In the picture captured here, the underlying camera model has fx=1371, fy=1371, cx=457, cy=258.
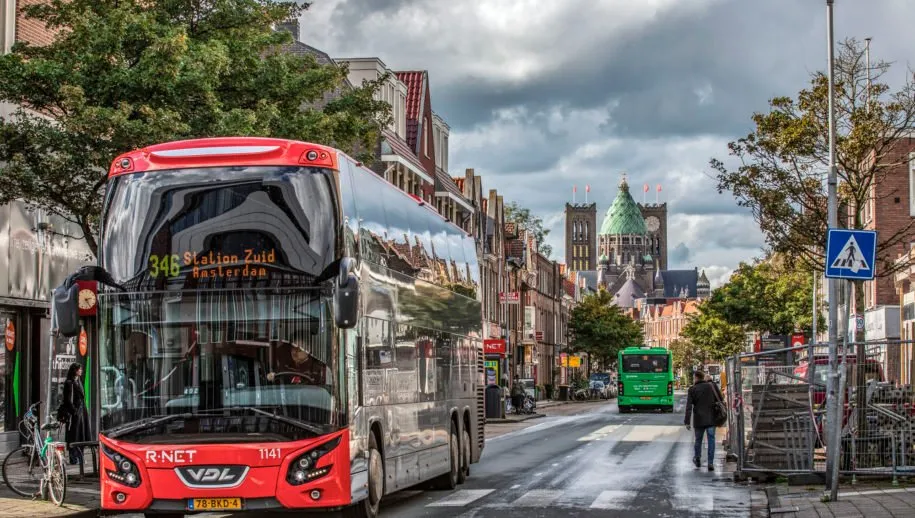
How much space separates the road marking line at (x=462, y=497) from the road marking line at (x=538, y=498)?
0.62m

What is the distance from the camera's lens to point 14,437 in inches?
987

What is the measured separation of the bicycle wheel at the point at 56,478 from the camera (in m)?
16.2

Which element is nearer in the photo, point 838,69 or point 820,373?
point 820,373

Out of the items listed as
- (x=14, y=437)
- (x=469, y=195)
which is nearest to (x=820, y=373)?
(x=14, y=437)

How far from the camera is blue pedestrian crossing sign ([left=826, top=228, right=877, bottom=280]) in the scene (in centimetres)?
1599

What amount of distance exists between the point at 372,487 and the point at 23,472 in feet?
17.9

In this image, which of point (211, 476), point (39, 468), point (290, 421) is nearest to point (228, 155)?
point (290, 421)

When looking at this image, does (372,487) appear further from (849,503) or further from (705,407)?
(705,407)

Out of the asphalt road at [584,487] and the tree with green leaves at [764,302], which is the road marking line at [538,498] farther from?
the tree with green leaves at [764,302]

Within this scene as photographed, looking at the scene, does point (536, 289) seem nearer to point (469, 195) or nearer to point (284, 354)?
point (469, 195)

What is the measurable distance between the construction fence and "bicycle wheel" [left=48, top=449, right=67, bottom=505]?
933 cm

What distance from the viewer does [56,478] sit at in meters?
16.3

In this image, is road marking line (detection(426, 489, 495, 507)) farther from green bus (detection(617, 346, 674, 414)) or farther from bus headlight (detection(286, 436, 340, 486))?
green bus (detection(617, 346, 674, 414))

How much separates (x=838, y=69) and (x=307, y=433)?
1853cm
